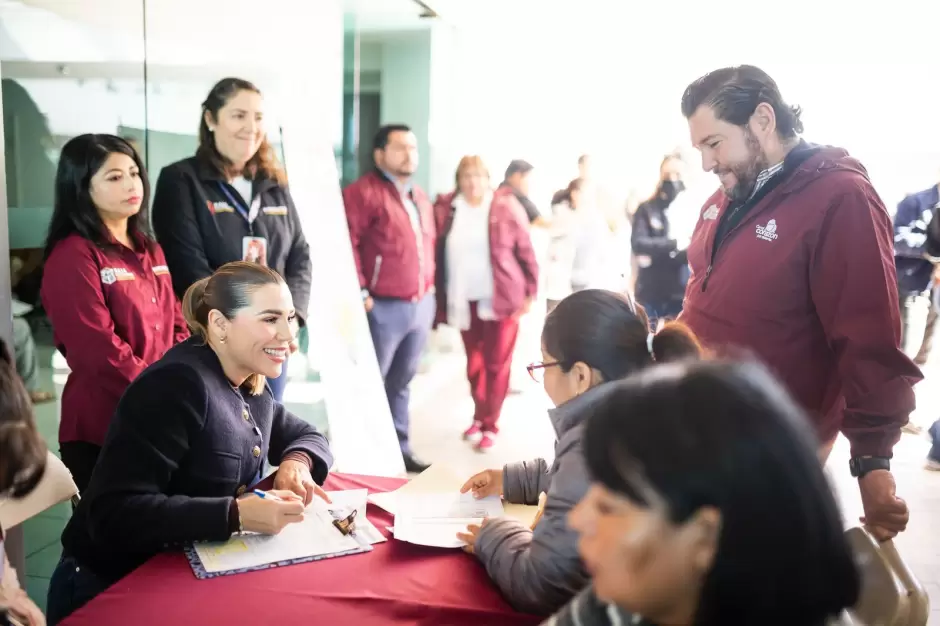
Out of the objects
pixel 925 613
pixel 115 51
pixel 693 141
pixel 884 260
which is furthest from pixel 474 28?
pixel 925 613

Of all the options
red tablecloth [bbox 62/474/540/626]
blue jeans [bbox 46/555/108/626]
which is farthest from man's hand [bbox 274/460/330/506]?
blue jeans [bbox 46/555/108/626]

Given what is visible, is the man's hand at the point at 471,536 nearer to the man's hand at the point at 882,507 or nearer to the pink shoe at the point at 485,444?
the man's hand at the point at 882,507

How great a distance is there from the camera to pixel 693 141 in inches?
65.5

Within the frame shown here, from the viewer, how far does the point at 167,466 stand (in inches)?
49.7

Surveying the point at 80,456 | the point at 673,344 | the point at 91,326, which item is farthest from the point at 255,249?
the point at 673,344

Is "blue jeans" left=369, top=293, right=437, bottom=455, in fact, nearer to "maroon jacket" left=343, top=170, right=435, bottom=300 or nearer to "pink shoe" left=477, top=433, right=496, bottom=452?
"maroon jacket" left=343, top=170, right=435, bottom=300

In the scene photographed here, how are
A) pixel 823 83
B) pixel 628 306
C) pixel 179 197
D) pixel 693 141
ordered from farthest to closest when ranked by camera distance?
1. pixel 823 83
2. pixel 179 197
3. pixel 693 141
4. pixel 628 306

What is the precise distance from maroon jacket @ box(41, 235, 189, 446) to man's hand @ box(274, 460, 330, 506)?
0.72m

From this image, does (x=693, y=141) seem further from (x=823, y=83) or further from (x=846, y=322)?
(x=823, y=83)

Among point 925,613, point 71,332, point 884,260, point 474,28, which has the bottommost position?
point 925,613

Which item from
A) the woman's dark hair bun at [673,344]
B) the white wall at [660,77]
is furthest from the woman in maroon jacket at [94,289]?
the white wall at [660,77]

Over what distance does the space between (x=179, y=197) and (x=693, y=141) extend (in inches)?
63.8

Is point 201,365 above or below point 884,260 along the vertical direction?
below

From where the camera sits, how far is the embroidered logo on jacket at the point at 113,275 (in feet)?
6.52
